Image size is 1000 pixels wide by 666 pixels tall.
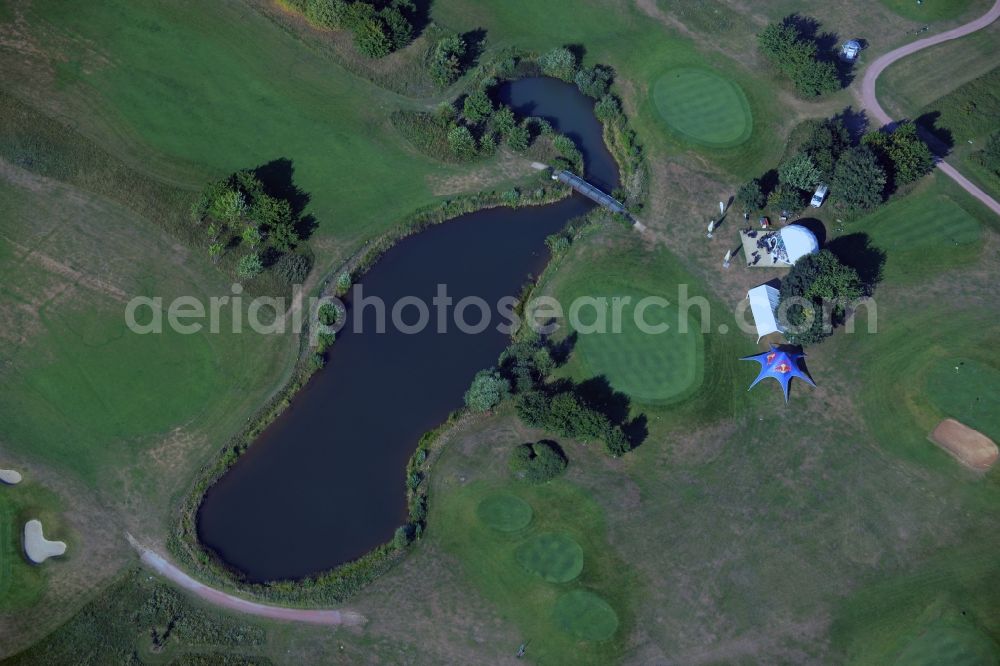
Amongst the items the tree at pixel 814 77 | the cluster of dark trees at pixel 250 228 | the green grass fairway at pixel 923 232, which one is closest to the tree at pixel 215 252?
the cluster of dark trees at pixel 250 228

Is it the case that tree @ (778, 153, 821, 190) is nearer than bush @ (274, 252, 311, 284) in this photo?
No

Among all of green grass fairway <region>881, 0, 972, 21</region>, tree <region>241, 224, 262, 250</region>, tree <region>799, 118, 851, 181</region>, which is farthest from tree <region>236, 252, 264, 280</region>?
green grass fairway <region>881, 0, 972, 21</region>

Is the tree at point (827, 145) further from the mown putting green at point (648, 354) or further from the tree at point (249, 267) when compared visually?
the tree at point (249, 267)

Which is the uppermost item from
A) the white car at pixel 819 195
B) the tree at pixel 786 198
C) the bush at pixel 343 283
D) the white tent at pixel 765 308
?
the white car at pixel 819 195

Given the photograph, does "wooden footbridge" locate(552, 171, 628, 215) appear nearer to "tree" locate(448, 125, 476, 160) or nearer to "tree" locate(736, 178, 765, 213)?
"tree" locate(448, 125, 476, 160)

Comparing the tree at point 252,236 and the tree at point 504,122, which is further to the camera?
the tree at point 504,122
